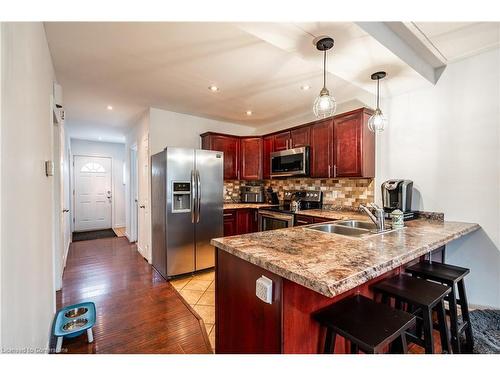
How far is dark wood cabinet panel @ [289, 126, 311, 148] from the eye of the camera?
3.56 m

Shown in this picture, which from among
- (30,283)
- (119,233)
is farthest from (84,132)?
(30,283)

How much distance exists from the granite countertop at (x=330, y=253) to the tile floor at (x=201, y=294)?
105cm

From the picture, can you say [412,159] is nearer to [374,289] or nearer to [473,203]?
[473,203]

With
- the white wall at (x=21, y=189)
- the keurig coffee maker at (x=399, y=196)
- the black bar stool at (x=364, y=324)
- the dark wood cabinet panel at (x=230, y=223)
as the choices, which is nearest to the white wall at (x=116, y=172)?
the dark wood cabinet panel at (x=230, y=223)

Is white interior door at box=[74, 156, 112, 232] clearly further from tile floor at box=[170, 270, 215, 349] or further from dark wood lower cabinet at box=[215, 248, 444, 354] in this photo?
dark wood lower cabinet at box=[215, 248, 444, 354]

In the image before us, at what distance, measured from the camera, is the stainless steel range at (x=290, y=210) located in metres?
3.39

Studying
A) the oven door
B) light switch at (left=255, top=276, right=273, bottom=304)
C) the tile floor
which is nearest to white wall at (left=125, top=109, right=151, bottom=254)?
the tile floor

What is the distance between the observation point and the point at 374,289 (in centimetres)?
147

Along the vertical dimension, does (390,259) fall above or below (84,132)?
below

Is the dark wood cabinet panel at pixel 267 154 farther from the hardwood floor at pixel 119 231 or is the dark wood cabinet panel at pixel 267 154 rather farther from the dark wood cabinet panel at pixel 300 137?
the hardwood floor at pixel 119 231

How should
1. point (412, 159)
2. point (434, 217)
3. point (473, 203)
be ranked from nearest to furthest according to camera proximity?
point (473, 203) < point (434, 217) < point (412, 159)

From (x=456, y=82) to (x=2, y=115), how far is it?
3436mm

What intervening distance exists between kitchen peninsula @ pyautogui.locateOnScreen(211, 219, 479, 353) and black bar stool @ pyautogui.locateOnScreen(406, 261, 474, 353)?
7.1 inches

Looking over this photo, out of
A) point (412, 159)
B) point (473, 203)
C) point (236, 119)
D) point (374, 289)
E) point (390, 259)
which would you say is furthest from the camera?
point (236, 119)
